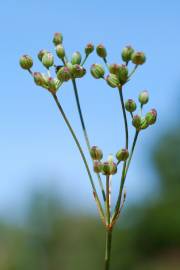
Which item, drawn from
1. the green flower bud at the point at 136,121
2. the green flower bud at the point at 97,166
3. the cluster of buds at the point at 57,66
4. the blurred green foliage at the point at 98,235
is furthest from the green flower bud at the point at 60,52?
the blurred green foliage at the point at 98,235

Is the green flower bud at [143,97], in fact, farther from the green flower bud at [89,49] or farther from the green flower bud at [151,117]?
the green flower bud at [89,49]

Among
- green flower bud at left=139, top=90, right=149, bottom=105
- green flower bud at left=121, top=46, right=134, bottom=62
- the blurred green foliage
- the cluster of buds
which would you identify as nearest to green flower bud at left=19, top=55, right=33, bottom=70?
the cluster of buds

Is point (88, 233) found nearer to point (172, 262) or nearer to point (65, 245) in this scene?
point (65, 245)

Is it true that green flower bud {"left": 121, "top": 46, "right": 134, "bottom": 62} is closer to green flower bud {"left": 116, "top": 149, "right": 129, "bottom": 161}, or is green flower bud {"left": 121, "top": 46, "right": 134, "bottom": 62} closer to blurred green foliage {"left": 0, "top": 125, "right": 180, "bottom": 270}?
green flower bud {"left": 116, "top": 149, "right": 129, "bottom": 161}

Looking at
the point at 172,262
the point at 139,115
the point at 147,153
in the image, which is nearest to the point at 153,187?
the point at 147,153

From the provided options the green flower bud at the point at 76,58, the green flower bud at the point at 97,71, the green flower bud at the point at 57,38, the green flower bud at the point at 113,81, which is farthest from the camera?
the green flower bud at the point at 57,38

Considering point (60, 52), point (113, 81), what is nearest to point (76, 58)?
point (60, 52)
